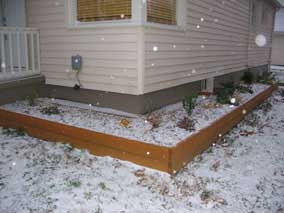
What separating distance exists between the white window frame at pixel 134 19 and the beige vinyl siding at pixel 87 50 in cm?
9

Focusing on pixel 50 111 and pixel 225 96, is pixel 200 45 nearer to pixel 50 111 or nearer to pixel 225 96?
pixel 225 96

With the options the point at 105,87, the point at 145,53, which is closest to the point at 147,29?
the point at 145,53

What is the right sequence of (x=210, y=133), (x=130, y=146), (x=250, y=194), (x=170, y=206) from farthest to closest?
(x=210, y=133)
(x=130, y=146)
(x=250, y=194)
(x=170, y=206)

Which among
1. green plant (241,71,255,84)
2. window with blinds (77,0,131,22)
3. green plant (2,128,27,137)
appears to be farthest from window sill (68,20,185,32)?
green plant (241,71,255,84)

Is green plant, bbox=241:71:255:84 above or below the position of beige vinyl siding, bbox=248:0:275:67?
below

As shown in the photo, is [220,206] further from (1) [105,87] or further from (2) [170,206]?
(1) [105,87]

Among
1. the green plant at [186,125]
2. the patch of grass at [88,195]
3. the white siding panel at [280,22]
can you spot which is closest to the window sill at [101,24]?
the green plant at [186,125]

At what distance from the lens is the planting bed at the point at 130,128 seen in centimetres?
390

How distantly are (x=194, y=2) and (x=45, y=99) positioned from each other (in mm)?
3861

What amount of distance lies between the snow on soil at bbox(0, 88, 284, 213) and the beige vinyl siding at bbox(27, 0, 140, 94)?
5.28 feet

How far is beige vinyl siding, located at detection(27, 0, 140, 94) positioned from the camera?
5211mm

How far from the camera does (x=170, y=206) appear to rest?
3.16 metres

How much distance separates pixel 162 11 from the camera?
5.72 meters

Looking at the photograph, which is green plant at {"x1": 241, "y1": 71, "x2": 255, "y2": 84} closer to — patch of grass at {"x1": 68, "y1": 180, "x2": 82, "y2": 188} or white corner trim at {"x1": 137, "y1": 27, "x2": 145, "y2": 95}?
white corner trim at {"x1": 137, "y1": 27, "x2": 145, "y2": 95}
